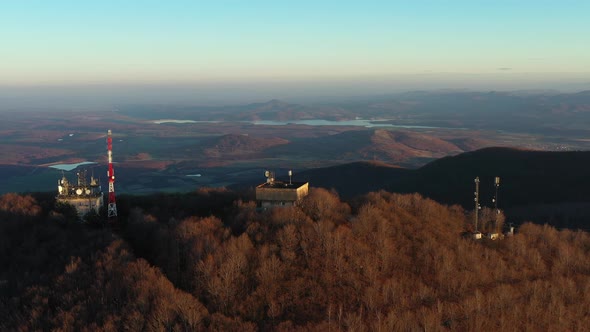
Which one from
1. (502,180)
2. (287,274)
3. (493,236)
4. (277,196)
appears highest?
(277,196)

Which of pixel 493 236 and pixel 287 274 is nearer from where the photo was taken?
pixel 287 274

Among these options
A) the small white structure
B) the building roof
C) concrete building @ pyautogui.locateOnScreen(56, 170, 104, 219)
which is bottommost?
the small white structure

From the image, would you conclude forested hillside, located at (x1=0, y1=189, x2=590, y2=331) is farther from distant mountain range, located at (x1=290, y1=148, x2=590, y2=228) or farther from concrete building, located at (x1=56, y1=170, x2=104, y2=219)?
distant mountain range, located at (x1=290, y1=148, x2=590, y2=228)

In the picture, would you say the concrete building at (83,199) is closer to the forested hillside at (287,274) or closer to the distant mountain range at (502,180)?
the forested hillside at (287,274)

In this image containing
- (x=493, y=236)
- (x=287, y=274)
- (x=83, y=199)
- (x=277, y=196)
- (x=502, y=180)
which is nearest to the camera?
(x=287, y=274)

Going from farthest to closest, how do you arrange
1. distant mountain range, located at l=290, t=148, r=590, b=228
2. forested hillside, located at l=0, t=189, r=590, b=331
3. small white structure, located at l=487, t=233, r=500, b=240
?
distant mountain range, located at l=290, t=148, r=590, b=228, small white structure, located at l=487, t=233, r=500, b=240, forested hillside, located at l=0, t=189, r=590, b=331

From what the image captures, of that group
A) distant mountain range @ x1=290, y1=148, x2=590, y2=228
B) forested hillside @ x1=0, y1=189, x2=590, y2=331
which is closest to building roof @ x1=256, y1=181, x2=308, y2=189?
forested hillside @ x1=0, y1=189, x2=590, y2=331

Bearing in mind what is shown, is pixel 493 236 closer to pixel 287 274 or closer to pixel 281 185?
pixel 281 185

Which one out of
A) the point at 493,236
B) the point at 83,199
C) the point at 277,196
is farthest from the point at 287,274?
the point at 83,199

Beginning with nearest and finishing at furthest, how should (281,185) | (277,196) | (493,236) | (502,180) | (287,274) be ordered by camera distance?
(287,274) → (493,236) → (277,196) → (281,185) → (502,180)

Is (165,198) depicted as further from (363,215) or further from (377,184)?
(377,184)

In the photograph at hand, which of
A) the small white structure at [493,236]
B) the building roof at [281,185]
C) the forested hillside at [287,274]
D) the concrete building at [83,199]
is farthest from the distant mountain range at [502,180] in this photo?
the concrete building at [83,199]
